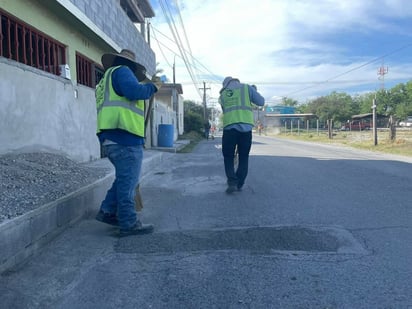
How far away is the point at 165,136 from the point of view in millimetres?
17578

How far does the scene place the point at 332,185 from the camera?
276 inches

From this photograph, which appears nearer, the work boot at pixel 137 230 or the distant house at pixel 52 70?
the work boot at pixel 137 230

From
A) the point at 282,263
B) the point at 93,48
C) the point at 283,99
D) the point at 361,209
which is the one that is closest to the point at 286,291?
the point at 282,263

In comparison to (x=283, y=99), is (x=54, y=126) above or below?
below

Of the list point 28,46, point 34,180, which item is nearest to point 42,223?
point 34,180

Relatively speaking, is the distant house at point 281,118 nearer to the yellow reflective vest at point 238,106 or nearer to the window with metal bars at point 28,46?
the window with metal bars at point 28,46

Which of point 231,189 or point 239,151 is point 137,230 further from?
point 239,151

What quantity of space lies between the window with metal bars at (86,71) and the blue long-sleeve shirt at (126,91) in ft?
20.3

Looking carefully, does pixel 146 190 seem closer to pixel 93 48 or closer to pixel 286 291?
pixel 286 291

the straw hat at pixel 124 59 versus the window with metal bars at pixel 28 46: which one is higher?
the window with metal bars at pixel 28 46

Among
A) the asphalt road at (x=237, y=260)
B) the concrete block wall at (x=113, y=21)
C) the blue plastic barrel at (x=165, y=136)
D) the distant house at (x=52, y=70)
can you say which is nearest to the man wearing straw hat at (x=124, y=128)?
the asphalt road at (x=237, y=260)

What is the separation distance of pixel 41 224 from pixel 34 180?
1201mm

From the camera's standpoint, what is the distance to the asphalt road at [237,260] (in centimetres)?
265

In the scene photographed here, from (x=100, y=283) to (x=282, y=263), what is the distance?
4.85 ft
